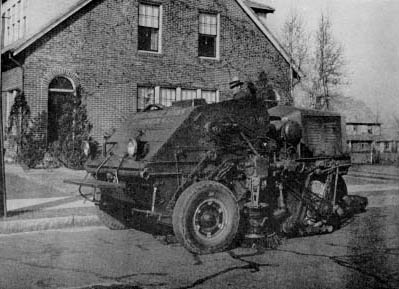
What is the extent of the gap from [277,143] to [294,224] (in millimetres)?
1252

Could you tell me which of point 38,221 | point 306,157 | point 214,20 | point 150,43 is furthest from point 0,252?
point 214,20

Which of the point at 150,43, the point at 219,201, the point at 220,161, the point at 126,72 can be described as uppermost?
the point at 150,43

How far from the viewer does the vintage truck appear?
22.1 ft

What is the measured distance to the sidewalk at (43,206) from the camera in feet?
27.2

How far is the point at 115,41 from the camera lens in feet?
61.5

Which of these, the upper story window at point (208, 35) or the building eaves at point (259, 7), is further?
the building eaves at point (259, 7)

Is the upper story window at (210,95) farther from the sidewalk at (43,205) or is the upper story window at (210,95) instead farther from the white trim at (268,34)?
the sidewalk at (43,205)

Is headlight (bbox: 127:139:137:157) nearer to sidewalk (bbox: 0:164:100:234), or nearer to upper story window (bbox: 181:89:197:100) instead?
sidewalk (bbox: 0:164:100:234)

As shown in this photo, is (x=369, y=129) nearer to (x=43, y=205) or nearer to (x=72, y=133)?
(x=72, y=133)

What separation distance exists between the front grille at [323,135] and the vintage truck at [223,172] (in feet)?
0.06

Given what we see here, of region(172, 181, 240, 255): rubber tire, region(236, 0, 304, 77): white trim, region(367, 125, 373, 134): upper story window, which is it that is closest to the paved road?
region(172, 181, 240, 255): rubber tire

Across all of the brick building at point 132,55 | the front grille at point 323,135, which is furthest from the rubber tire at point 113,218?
the brick building at point 132,55

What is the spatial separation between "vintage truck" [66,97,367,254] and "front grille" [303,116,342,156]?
2 cm

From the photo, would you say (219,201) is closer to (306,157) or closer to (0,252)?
(306,157)
